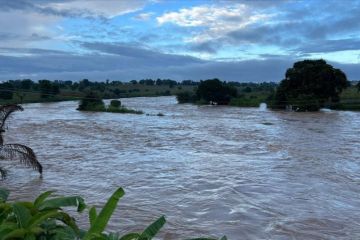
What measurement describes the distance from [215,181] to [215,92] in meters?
37.0

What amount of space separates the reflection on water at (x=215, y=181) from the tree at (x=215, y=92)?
91.7ft

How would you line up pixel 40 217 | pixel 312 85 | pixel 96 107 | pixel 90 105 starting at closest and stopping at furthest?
pixel 40 217 → pixel 312 85 → pixel 96 107 → pixel 90 105

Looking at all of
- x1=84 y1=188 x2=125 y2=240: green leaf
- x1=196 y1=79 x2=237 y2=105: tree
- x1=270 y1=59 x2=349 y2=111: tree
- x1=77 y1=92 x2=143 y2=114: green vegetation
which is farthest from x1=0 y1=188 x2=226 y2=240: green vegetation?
x1=196 y1=79 x2=237 y2=105: tree

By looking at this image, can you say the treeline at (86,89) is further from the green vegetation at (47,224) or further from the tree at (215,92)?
the green vegetation at (47,224)

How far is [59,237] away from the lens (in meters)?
1.52

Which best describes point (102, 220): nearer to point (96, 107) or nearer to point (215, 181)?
point (215, 181)

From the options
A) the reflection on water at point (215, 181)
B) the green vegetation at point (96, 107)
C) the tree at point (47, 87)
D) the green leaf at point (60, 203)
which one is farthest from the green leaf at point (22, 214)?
the tree at point (47, 87)

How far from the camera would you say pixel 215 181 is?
908cm

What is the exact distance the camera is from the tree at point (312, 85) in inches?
1373

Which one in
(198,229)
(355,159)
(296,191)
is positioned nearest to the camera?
(198,229)

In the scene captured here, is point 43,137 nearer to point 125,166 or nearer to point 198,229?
point 125,166

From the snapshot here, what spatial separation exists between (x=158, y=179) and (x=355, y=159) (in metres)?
6.09

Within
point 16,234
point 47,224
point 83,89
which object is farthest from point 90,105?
point 16,234

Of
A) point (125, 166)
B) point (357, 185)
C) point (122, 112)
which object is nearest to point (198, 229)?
point (357, 185)
